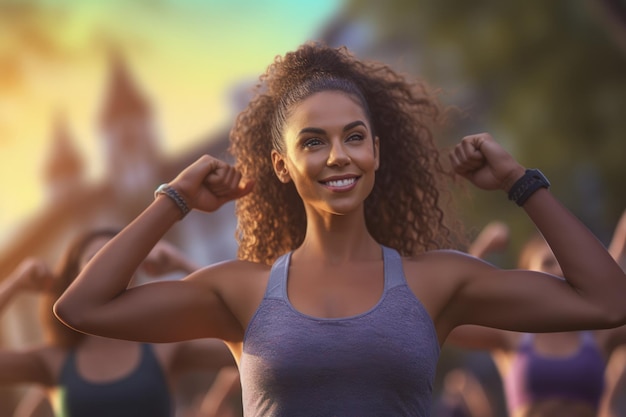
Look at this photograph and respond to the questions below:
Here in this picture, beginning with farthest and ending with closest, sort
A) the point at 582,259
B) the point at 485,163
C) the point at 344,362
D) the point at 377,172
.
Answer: the point at 377,172 → the point at 485,163 → the point at 582,259 → the point at 344,362

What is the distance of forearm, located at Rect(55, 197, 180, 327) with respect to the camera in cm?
368

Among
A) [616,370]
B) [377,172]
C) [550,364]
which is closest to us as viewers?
[377,172]

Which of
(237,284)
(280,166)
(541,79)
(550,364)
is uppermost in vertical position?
(541,79)

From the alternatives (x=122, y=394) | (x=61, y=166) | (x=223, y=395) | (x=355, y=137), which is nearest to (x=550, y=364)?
(x=122, y=394)

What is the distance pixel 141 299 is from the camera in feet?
12.2

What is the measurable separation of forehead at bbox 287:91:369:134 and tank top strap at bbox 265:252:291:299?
412 mm

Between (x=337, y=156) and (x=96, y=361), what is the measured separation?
251 centimetres

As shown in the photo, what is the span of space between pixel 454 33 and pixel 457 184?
16520mm

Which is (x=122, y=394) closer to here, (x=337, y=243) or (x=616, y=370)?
(x=337, y=243)

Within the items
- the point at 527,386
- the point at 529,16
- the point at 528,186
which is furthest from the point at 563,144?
the point at 528,186

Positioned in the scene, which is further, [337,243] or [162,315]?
[337,243]

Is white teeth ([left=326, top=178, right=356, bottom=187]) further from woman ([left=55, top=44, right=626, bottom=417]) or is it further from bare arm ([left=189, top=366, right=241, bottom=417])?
bare arm ([left=189, top=366, right=241, bottom=417])

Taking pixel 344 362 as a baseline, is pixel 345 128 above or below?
above

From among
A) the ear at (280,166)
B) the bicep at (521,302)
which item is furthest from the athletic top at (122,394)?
the bicep at (521,302)
